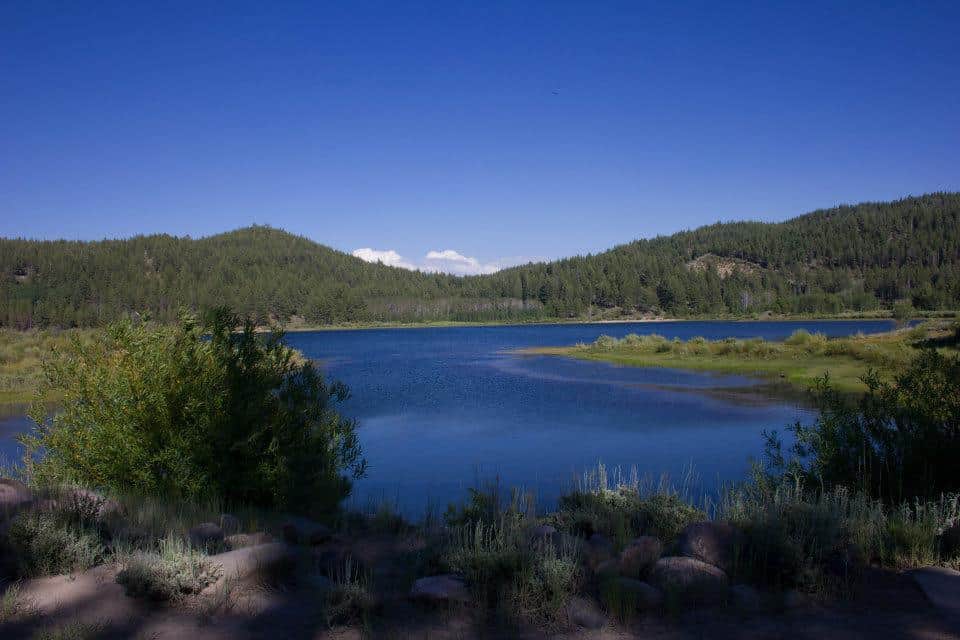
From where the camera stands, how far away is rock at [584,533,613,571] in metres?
6.21

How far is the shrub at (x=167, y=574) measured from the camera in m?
5.04

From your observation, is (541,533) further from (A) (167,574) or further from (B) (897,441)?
(B) (897,441)

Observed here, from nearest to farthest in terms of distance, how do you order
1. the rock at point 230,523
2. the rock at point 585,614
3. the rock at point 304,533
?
the rock at point 585,614 < the rock at point 230,523 < the rock at point 304,533

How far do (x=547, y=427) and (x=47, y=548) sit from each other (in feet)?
62.2

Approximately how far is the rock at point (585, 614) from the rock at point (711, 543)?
145cm

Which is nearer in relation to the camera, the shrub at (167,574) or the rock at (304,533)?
the shrub at (167,574)

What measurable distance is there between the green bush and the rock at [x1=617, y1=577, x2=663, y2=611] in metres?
6.09

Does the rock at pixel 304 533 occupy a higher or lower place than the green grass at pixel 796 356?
higher

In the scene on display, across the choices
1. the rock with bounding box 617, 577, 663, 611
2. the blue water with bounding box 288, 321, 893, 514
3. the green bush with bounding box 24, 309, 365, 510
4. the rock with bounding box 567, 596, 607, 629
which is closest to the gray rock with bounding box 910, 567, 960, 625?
the rock with bounding box 617, 577, 663, 611

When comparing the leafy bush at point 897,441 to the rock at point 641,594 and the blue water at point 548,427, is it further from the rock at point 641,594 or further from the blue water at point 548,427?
the rock at point 641,594

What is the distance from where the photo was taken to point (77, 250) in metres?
180

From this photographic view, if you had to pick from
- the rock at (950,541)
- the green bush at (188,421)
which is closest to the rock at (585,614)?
the rock at (950,541)

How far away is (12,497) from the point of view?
22.5ft

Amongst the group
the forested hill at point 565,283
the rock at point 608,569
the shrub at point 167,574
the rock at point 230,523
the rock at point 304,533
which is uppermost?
the forested hill at point 565,283
